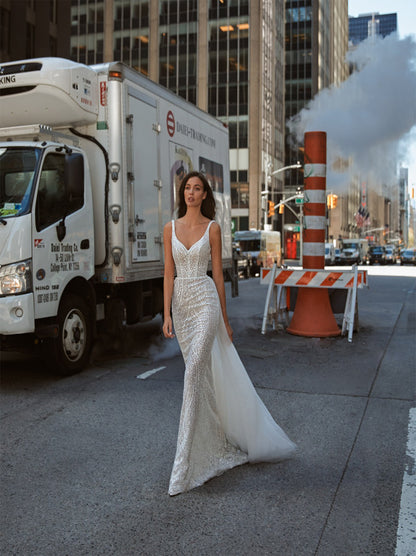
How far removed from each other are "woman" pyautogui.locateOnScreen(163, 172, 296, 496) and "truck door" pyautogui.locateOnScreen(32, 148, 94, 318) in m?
2.56

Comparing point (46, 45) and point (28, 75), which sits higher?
point (46, 45)

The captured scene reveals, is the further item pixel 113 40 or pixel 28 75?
pixel 113 40

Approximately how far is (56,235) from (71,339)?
3.96 ft

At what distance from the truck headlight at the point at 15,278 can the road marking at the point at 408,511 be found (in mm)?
3817

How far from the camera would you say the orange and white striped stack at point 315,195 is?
32.0 ft

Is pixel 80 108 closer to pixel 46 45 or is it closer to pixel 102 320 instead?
pixel 102 320

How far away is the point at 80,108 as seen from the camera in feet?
23.3

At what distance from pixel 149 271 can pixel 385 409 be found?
12.5 ft

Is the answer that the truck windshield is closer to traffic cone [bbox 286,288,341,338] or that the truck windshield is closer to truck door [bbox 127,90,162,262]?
truck door [bbox 127,90,162,262]

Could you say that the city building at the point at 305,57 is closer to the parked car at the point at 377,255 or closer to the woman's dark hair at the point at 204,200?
the parked car at the point at 377,255

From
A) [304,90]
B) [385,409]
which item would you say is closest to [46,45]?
[385,409]

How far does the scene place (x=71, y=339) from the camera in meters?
6.69

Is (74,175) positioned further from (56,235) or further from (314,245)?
(314,245)

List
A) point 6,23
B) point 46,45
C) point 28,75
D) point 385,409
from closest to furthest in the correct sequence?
point 385,409 < point 28,75 < point 6,23 < point 46,45
